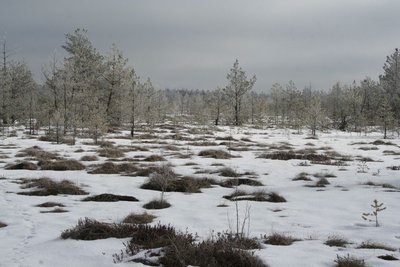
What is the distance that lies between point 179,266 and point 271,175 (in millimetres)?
10685

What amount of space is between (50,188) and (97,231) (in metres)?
5.00

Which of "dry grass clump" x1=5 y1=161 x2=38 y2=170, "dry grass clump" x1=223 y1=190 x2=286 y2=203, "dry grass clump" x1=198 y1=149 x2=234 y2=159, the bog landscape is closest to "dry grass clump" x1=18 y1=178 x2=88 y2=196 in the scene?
the bog landscape

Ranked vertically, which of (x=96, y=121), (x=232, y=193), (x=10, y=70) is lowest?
(x=232, y=193)

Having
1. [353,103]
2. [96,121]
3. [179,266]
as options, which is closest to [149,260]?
[179,266]

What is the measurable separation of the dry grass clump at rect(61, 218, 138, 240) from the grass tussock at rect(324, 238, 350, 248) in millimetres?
3226

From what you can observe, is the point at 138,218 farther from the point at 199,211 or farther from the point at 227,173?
the point at 227,173

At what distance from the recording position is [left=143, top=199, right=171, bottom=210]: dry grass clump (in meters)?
9.80

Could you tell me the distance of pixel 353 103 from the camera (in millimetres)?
58062

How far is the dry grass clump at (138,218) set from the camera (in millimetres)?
8117

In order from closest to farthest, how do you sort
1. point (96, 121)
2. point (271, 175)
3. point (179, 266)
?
point (179, 266), point (271, 175), point (96, 121)

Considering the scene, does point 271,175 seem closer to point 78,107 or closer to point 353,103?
point 78,107

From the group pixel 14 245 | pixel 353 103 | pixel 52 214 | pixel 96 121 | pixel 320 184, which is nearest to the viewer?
pixel 14 245

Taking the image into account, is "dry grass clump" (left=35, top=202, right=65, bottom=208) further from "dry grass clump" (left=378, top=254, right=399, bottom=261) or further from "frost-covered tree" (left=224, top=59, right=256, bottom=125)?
"frost-covered tree" (left=224, top=59, right=256, bottom=125)

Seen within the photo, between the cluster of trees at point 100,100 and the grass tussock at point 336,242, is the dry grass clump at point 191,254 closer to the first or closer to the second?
the grass tussock at point 336,242
